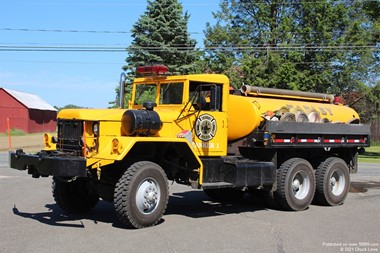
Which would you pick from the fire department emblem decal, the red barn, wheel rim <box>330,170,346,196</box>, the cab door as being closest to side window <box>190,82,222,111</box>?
the cab door

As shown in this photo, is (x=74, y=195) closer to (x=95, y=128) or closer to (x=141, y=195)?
(x=95, y=128)

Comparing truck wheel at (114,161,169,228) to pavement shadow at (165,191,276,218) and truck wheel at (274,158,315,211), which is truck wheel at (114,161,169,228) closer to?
pavement shadow at (165,191,276,218)

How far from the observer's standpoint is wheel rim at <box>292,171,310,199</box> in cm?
1028

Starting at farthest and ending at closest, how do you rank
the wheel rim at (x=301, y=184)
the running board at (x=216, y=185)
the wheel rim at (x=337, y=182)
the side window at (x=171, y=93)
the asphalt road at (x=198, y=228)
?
the wheel rim at (x=337, y=182)
the wheel rim at (x=301, y=184)
the side window at (x=171, y=93)
the running board at (x=216, y=185)
the asphalt road at (x=198, y=228)

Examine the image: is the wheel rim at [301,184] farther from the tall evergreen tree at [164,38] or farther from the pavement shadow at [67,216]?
the tall evergreen tree at [164,38]

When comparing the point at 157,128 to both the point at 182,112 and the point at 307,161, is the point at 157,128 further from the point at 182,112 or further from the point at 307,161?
the point at 307,161

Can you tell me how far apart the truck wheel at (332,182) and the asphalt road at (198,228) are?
0.29m

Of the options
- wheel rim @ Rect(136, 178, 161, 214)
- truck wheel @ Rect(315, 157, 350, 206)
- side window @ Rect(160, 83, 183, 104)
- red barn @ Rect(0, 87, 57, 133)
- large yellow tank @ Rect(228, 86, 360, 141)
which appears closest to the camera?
wheel rim @ Rect(136, 178, 161, 214)

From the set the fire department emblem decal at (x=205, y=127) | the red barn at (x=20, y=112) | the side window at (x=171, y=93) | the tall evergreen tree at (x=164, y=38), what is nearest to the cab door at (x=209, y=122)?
the fire department emblem decal at (x=205, y=127)

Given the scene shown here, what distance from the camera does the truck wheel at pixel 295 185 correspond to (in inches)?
391

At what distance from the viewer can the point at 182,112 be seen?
882cm

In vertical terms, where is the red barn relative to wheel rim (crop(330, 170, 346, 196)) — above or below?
above

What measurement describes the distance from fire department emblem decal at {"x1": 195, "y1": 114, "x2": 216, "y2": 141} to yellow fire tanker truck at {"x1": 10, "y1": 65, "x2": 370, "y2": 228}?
0.02 meters

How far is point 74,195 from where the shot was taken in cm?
909
